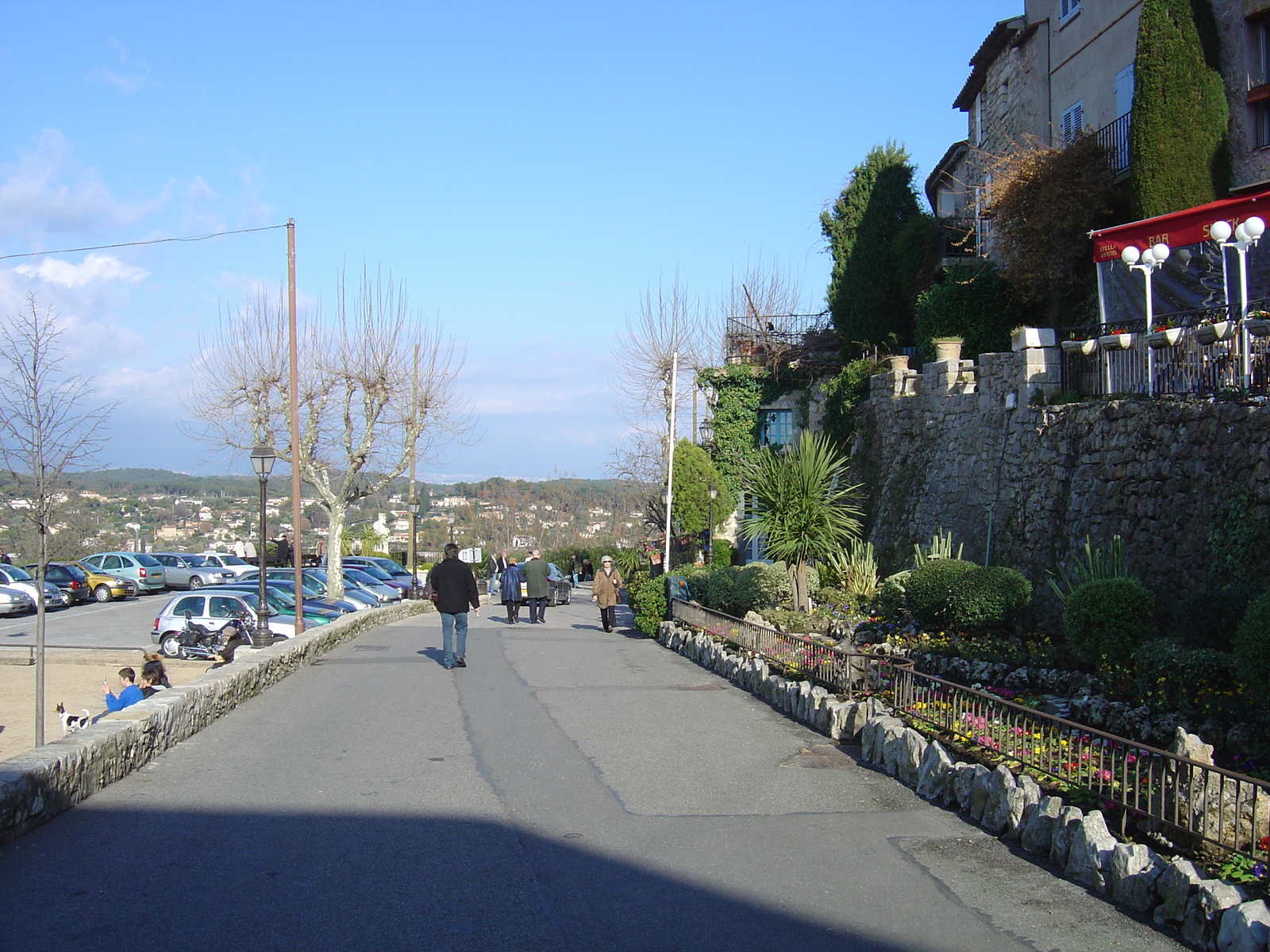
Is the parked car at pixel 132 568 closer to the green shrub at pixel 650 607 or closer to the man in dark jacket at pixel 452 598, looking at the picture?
the green shrub at pixel 650 607

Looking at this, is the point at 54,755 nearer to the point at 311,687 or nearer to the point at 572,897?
the point at 572,897

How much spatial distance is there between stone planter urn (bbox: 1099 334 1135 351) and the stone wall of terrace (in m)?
0.75

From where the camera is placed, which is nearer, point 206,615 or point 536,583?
point 206,615

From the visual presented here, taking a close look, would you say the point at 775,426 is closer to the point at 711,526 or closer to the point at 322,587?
the point at 711,526

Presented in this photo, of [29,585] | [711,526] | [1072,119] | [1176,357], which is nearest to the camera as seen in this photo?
[1176,357]

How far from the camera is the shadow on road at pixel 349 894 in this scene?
4.94 m

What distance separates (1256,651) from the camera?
7066mm

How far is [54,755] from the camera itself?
693 centimetres

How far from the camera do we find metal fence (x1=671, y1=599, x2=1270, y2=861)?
5.50 m

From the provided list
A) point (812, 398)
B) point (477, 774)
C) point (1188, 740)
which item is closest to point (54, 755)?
point (477, 774)

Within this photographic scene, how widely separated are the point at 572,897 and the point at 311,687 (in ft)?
27.1

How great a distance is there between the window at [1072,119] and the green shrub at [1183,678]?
16.1m

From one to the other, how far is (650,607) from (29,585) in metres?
23.5

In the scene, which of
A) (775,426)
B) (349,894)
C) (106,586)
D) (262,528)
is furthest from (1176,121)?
(106,586)
